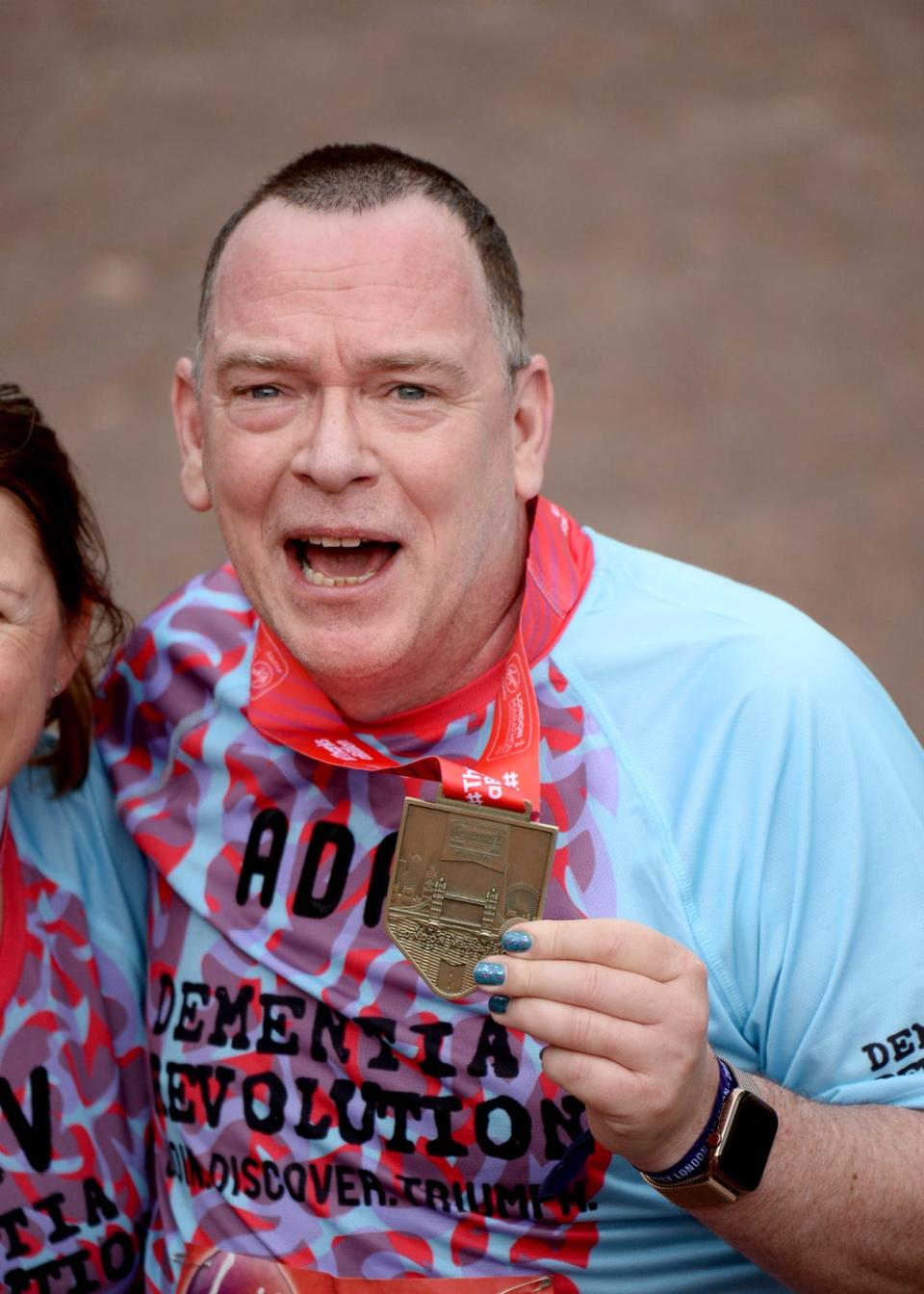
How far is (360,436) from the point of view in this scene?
2201 millimetres

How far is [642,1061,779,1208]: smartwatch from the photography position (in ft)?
6.11

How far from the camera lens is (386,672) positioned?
2.29 meters

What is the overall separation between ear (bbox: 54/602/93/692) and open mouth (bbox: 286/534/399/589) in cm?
48

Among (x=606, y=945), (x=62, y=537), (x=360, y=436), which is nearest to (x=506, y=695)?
(x=360, y=436)

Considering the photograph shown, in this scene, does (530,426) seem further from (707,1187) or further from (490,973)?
(707,1187)

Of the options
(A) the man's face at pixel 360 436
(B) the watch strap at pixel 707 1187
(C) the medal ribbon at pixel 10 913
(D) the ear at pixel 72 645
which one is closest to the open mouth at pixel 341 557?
(A) the man's face at pixel 360 436

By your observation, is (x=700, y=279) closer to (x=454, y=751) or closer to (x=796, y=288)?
(x=796, y=288)

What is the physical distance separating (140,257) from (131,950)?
384 cm

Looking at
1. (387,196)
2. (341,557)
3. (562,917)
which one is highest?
(387,196)

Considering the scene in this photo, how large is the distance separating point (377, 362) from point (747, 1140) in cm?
116

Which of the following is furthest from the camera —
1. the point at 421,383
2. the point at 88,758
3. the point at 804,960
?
the point at 88,758

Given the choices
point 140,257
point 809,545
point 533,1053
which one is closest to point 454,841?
point 533,1053

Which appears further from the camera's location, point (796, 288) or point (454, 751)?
point (796, 288)

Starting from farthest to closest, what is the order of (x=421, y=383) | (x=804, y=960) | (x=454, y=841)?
(x=421, y=383) < (x=804, y=960) < (x=454, y=841)
